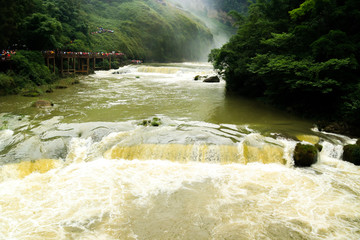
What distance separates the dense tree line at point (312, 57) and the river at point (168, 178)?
153cm

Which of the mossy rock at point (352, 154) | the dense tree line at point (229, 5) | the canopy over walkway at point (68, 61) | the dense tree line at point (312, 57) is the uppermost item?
the dense tree line at point (229, 5)

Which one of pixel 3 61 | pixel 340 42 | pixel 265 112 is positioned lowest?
pixel 265 112

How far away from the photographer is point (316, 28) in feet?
44.5

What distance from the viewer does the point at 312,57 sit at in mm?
12672

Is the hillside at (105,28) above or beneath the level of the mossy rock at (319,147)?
above

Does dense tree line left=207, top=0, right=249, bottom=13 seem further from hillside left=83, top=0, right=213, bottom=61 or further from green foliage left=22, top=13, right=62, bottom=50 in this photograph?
green foliage left=22, top=13, right=62, bottom=50

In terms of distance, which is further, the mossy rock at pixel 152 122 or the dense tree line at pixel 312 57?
the mossy rock at pixel 152 122

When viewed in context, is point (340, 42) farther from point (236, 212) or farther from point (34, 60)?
point (34, 60)

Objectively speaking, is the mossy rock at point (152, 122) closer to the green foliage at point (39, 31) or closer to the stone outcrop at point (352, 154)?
the stone outcrop at point (352, 154)

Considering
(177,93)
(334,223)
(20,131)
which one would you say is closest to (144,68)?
(177,93)

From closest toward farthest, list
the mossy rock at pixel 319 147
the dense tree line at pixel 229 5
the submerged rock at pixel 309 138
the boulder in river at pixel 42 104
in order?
the mossy rock at pixel 319 147 → the submerged rock at pixel 309 138 → the boulder in river at pixel 42 104 → the dense tree line at pixel 229 5

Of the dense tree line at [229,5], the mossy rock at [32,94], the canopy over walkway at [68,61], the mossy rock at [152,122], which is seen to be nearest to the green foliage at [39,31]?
the canopy over walkway at [68,61]

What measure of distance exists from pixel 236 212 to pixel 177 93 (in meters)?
14.8

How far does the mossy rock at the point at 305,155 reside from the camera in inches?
357
